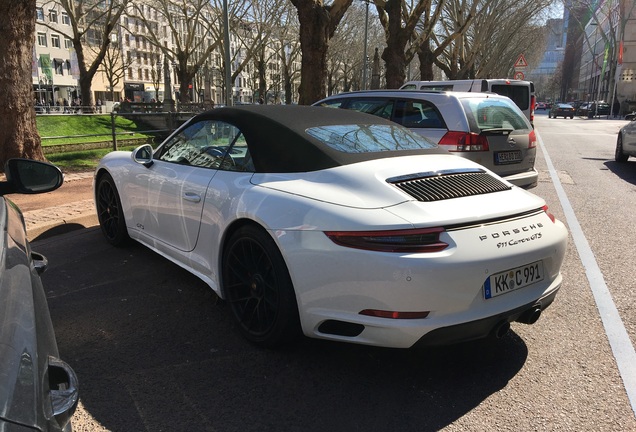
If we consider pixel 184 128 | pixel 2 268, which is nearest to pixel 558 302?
pixel 184 128

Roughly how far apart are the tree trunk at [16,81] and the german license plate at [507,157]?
7.83 m

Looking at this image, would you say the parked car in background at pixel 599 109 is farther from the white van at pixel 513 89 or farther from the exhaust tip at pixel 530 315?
the exhaust tip at pixel 530 315

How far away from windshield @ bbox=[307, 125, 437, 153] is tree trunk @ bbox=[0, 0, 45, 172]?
24.2ft

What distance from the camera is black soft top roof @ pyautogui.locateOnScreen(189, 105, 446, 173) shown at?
3207 mm

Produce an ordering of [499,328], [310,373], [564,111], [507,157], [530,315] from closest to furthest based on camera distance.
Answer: [499,328], [530,315], [310,373], [507,157], [564,111]

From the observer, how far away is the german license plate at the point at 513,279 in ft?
8.74

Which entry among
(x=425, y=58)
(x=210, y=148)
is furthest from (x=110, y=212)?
(x=425, y=58)

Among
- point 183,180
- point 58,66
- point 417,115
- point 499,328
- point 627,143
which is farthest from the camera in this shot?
point 58,66

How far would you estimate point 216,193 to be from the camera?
3.46 meters

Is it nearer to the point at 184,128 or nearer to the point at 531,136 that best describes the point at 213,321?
the point at 184,128

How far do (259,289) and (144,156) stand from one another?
2.17 metres

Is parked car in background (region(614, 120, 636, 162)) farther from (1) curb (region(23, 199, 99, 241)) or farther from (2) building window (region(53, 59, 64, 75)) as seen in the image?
(2) building window (region(53, 59, 64, 75))

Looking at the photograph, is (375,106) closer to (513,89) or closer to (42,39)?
(513,89)

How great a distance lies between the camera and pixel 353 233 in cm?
260
